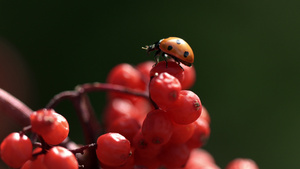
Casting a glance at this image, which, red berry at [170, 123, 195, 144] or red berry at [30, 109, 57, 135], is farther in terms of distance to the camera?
red berry at [170, 123, 195, 144]

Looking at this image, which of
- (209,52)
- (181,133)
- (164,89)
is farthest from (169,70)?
(209,52)

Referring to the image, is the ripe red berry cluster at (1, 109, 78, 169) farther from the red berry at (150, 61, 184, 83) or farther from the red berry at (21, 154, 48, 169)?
the red berry at (150, 61, 184, 83)

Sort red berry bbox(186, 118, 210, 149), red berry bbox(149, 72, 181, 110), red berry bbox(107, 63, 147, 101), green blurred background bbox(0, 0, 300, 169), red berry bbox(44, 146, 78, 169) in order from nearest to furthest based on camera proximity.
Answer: red berry bbox(44, 146, 78, 169), red berry bbox(149, 72, 181, 110), red berry bbox(186, 118, 210, 149), red berry bbox(107, 63, 147, 101), green blurred background bbox(0, 0, 300, 169)

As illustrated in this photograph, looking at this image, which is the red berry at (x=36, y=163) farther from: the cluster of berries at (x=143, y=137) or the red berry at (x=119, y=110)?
the red berry at (x=119, y=110)

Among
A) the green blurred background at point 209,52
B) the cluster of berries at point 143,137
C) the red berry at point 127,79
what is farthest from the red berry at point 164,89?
the green blurred background at point 209,52

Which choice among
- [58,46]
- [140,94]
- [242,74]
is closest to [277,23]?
[242,74]

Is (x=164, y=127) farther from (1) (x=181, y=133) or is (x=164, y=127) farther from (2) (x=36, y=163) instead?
(2) (x=36, y=163)

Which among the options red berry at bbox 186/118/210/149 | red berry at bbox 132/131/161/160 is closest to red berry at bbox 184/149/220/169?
red berry at bbox 186/118/210/149
